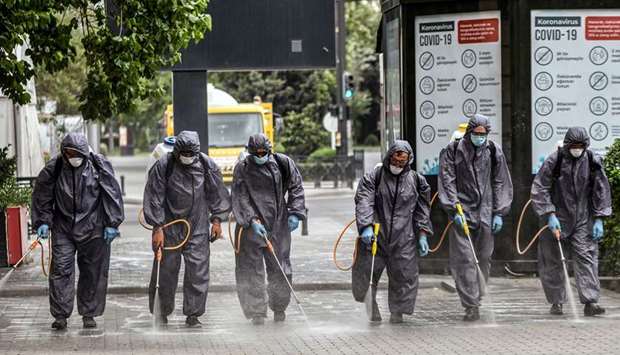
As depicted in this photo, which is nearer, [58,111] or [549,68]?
[549,68]

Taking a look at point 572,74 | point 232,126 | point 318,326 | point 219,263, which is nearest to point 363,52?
point 232,126

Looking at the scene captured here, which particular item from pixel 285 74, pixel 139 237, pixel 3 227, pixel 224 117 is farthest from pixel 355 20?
pixel 3 227

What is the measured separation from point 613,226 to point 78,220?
217 inches

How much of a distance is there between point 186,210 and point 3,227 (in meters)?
5.40

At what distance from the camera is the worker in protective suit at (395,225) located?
11242 millimetres

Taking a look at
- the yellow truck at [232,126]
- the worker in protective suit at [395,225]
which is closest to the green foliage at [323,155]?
the yellow truck at [232,126]

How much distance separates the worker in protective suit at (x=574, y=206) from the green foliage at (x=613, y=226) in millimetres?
1471

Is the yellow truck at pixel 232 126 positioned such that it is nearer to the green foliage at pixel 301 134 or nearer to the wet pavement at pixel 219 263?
the wet pavement at pixel 219 263

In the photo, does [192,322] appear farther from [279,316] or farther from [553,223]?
[553,223]

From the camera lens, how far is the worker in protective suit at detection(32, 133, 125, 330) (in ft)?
36.4

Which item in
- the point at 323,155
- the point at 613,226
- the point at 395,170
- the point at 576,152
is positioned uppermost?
the point at 576,152

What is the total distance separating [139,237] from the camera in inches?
845

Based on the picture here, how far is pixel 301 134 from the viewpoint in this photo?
1855 inches

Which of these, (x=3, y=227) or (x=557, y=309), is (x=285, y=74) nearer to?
(x=3, y=227)
